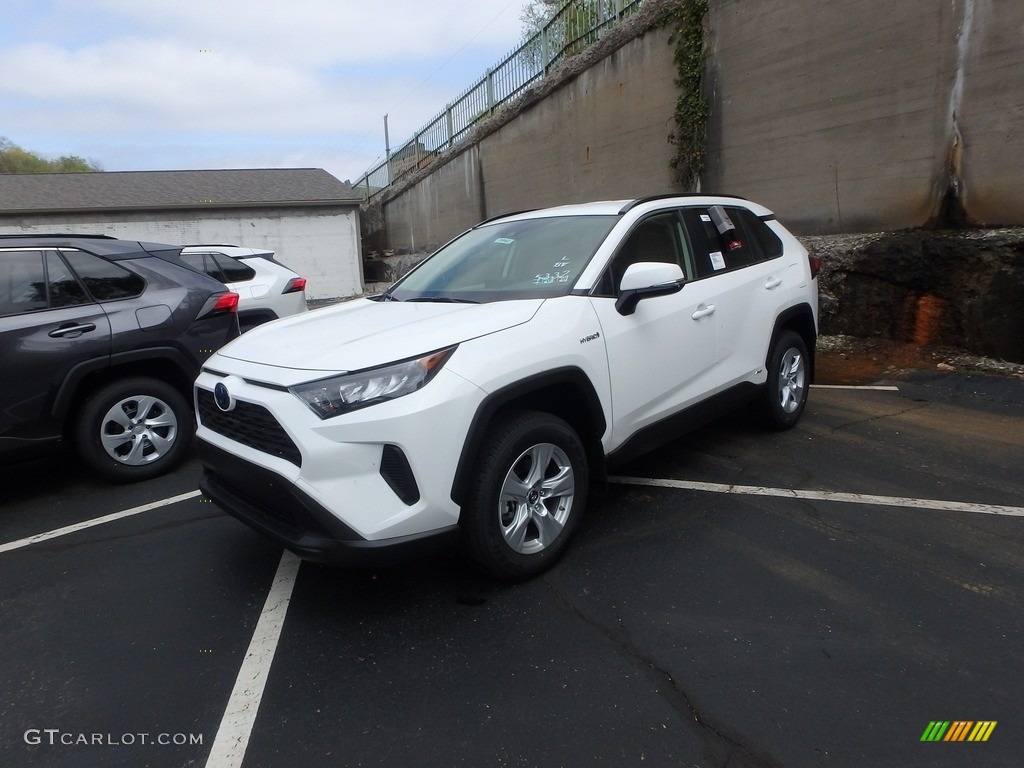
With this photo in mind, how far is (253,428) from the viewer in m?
2.90

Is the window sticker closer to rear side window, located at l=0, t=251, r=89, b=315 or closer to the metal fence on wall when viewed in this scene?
rear side window, located at l=0, t=251, r=89, b=315

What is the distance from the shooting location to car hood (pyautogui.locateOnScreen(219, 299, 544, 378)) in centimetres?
A: 279

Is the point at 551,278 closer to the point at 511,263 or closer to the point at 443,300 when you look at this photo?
the point at 511,263

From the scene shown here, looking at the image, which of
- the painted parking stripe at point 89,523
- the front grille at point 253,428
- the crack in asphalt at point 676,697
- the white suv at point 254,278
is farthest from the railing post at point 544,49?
the crack in asphalt at point 676,697

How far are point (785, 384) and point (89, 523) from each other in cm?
491

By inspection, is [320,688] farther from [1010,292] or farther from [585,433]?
[1010,292]

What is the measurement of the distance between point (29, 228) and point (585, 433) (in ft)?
65.9

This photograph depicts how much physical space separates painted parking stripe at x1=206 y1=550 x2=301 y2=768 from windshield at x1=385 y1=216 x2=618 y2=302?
1.75 meters

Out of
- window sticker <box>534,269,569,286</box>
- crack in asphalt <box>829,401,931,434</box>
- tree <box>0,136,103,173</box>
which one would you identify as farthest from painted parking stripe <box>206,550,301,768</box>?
tree <box>0,136,103,173</box>

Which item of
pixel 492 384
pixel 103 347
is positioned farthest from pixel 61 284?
pixel 492 384

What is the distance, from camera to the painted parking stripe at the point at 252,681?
225 cm

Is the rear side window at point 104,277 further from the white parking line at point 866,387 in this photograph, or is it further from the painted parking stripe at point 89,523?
the white parking line at point 866,387

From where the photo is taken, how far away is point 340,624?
2947mm

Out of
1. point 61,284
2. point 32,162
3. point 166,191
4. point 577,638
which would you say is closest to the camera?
point 577,638
